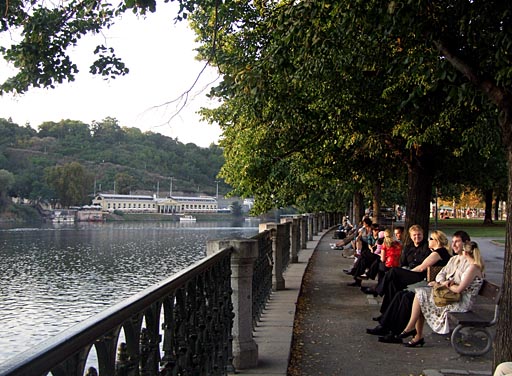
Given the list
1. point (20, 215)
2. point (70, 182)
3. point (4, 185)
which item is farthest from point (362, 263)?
point (70, 182)

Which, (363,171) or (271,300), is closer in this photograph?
(271,300)

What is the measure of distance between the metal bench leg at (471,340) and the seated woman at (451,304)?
0.22 meters

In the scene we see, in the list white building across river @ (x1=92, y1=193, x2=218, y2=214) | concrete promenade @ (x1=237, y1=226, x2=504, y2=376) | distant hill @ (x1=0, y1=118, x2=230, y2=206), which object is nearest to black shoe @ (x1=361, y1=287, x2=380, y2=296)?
concrete promenade @ (x1=237, y1=226, x2=504, y2=376)

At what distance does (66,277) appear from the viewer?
4512cm

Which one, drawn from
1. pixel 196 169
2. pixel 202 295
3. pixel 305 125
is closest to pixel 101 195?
pixel 196 169

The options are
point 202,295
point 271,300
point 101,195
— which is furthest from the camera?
point 101,195

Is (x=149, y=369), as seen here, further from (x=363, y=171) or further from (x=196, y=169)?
(x=196, y=169)

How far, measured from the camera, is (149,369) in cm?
280

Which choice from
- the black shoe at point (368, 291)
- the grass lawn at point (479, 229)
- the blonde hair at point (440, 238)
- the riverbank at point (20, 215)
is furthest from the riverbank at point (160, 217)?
the blonde hair at point (440, 238)

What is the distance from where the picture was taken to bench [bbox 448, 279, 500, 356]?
22.6 feet

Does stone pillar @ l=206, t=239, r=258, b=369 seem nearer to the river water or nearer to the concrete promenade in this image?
the concrete promenade

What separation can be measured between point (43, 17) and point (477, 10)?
17.3ft

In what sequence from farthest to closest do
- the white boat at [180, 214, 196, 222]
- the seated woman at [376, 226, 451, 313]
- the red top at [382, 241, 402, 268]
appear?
the white boat at [180, 214, 196, 222], the red top at [382, 241, 402, 268], the seated woman at [376, 226, 451, 313]

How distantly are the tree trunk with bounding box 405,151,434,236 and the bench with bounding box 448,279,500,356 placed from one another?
767 cm
